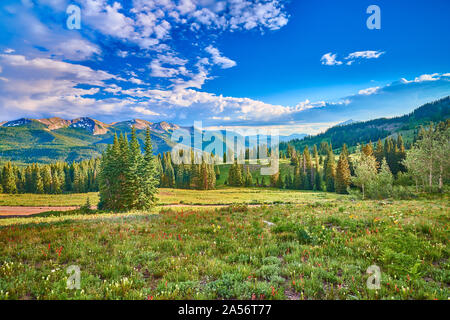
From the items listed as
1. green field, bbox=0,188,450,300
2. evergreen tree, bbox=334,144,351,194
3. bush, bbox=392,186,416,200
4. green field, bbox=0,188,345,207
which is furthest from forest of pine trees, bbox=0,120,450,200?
green field, bbox=0,188,450,300

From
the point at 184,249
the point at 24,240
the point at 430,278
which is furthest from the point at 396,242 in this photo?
the point at 24,240

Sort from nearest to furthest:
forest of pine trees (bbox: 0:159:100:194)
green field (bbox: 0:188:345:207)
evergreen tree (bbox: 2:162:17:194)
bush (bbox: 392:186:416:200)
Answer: bush (bbox: 392:186:416:200)
green field (bbox: 0:188:345:207)
evergreen tree (bbox: 2:162:17:194)
forest of pine trees (bbox: 0:159:100:194)

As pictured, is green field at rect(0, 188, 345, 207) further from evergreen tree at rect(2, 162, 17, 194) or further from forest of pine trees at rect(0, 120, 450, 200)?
evergreen tree at rect(2, 162, 17, 194)

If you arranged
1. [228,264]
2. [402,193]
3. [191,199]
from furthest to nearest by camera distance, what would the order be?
[191,199] < [402,193] < [228,264]

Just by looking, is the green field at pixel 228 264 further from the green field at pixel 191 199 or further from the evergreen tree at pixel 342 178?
the evergreen tree at pixel 342 178

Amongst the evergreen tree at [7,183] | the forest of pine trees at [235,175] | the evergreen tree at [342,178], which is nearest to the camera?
the forest of pine trees at [235,175]

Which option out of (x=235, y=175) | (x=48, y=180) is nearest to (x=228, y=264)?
(x=235, y=175)

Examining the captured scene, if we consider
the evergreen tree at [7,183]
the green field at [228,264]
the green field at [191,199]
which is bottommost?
the green field at [191,199]

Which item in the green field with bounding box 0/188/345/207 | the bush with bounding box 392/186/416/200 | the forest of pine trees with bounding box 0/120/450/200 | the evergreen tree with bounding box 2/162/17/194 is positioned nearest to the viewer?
the forest of pine trees with bounding box 0/120/450/200

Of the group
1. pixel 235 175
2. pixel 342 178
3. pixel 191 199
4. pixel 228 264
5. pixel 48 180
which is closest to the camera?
pixel 228 264

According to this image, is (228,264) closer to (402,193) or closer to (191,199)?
(402,193)

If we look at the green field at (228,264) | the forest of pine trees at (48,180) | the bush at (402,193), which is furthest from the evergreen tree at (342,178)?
the forest of pine trees at (48,180)

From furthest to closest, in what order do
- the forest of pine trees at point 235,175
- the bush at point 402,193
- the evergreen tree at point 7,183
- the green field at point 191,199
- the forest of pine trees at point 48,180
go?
the forest of pine trees at point 48,180
the evergreen tree at point 7,183
the green field at point 191,199
the bush at point 402,193
the forest of pine trees at point 235,175
